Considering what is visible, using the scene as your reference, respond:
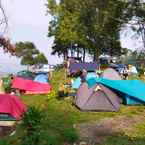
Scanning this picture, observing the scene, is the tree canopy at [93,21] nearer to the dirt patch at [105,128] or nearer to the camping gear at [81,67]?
the camping gear at [81,67]

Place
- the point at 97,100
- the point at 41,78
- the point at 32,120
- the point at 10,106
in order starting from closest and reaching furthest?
1. the point at 32,120
2. the point at 10,106
3. the point at 97,100
4. the point at 41,78

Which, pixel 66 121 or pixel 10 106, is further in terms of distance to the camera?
pixel 10 106

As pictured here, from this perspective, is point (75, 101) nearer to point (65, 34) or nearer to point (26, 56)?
point (65, 34)

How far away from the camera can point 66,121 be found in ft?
66.9

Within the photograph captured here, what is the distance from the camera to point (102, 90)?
24.6 metres

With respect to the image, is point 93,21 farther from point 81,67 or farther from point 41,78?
point 41,78

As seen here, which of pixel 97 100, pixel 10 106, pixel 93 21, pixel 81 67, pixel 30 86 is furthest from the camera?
pixel 93 21

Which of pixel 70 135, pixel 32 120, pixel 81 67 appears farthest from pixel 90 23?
pixel 32 120

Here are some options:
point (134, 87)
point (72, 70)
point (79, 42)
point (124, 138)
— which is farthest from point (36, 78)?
point (79, 42)

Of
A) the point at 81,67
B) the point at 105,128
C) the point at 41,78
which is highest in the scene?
the point at 81,67

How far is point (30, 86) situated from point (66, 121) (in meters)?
14.5

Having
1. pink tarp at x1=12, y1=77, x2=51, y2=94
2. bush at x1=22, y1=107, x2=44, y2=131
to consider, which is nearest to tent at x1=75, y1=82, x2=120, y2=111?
bush at x1=22, y1=107, x2=44, y2=131

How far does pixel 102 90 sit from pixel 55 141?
9.28 m

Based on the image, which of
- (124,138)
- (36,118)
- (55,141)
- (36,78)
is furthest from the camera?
(36,78)
